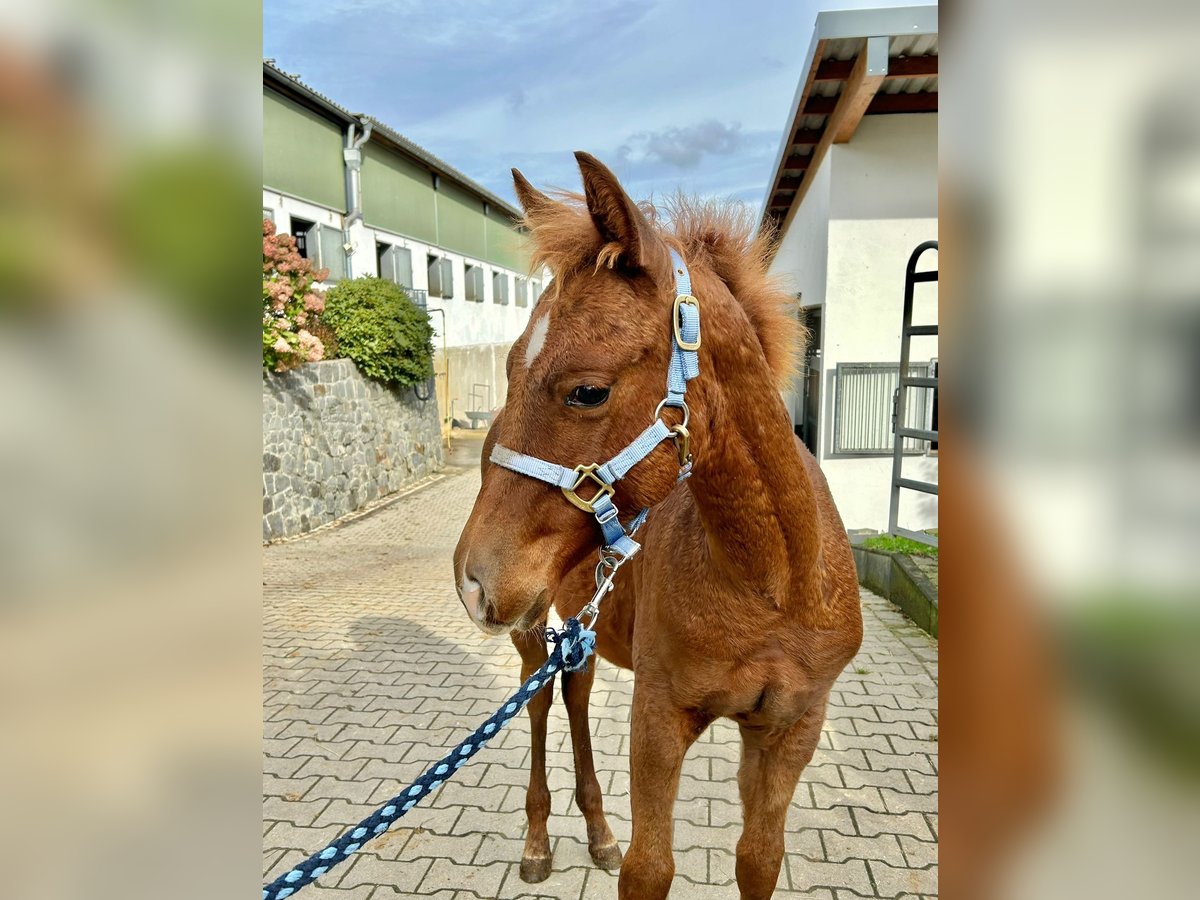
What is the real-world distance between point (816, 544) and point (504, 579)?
812 mm

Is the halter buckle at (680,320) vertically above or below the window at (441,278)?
below

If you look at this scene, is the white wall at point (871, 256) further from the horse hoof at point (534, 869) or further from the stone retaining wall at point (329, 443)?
the stone retaining wall at point (329, 443)

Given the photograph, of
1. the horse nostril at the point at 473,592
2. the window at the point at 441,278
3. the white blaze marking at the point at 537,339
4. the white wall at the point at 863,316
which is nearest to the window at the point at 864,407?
the white wall at the point at 863,316

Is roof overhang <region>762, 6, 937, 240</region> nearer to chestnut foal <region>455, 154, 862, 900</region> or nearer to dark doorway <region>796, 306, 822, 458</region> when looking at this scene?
dark doorway <region>796, 306, 822, 458</region>

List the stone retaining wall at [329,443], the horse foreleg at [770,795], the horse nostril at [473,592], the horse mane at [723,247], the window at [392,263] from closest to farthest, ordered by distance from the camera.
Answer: the horse nostril at [473,592]
the horse mane at [723,247]
the horse foreleg at [770,795]
the stone retaining wall at [329,443]
the window at [392,263]

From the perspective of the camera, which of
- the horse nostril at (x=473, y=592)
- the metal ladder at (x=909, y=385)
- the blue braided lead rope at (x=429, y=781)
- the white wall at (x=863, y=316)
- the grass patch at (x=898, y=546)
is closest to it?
the blue braided lead rope at (x=429, y=781)

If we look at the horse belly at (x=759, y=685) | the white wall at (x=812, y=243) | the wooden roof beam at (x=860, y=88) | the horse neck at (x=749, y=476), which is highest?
the wooden roof beam at (x=860, y=88)

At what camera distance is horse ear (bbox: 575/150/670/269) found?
1.43 meters

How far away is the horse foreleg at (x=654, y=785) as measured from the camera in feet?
6.07

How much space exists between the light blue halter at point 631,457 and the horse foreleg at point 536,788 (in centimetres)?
140
